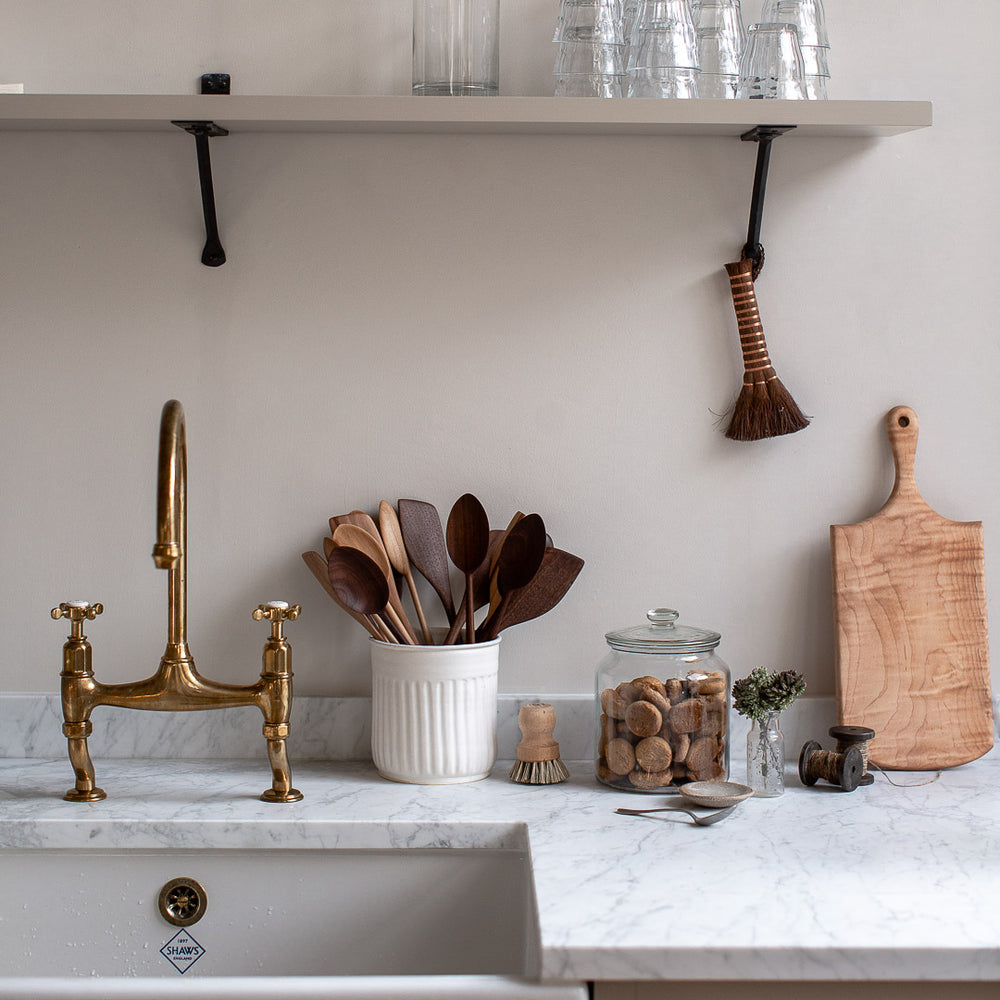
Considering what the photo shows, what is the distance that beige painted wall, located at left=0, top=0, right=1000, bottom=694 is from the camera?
4.54ft

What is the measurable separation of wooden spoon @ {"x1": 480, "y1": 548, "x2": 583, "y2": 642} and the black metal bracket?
1.48ft

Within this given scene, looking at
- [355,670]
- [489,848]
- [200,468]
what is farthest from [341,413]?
[489,848]

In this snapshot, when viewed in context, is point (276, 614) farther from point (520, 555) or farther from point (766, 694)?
point (766, 694)

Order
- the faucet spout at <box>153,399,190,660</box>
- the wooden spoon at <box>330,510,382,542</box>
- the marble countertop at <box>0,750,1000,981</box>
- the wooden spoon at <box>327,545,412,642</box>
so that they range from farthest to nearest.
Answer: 1. the wooden spoon at <box>330,510,382,542</box>
2. the wooden spoon at <box>327,545,412,642</box>
3. the faucet spout at <box>153,399,190,660</box>
4. the marble countertop at <box>0,750,1000,981</box>

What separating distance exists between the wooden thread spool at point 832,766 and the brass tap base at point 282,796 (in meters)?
0.60

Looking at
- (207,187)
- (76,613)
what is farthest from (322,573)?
(207,187)

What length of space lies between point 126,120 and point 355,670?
2.37 ft

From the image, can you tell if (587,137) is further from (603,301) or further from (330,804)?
(330,804)

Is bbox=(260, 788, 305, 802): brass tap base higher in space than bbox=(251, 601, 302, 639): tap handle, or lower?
lower

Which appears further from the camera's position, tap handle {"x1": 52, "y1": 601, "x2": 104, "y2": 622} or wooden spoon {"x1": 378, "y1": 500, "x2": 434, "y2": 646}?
wooden spoon {"x1": 378, "y1": 500, "x2": 434, "y2": 646}

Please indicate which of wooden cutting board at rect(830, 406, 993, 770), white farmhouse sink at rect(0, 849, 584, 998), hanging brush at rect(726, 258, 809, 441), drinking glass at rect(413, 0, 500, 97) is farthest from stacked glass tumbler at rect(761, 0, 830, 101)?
white farmhouse sink at rect(0, 849, 584, 998)

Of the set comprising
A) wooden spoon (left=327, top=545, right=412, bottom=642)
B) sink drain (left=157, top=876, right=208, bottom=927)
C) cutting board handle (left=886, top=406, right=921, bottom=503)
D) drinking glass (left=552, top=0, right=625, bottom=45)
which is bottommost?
sink drain (left=157, top=876, right=208, bottom=927)

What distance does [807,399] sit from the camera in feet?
4.66

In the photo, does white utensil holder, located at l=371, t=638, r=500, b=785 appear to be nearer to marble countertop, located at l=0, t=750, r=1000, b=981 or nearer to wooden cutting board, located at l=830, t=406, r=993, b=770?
marble countertop, located at l=0, t=750, r=1000, b=981
